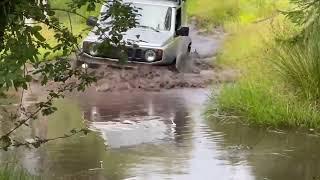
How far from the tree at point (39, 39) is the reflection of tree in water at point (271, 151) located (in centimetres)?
325

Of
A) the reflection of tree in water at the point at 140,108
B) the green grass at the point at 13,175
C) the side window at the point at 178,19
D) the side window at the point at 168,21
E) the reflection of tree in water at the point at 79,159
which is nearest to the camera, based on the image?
the green grass at the point at 13,175

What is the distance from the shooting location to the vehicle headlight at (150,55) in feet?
48.2

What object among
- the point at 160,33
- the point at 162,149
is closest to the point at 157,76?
the point at 160,33

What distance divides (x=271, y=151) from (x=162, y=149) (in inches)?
53.1

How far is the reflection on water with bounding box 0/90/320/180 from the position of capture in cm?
730

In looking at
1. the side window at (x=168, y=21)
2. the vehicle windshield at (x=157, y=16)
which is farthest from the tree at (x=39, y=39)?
the side window at (x=168, y=21)

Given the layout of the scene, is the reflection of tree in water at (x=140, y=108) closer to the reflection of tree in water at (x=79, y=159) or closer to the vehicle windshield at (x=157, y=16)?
the reflection of tree in water at (x=79, y=159)

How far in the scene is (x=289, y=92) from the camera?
10305 millimetres

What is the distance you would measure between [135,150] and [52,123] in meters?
2.22

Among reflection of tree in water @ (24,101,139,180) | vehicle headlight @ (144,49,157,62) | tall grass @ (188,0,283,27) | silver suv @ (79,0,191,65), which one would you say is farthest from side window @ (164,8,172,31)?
tall grass @ (188,0,283,27)

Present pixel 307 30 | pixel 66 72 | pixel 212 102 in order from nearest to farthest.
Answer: pixel 66 72
pixel 307 30
pixel 212 102

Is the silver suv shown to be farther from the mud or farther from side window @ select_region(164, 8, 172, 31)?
the mud

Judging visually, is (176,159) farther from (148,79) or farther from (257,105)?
(148,79)

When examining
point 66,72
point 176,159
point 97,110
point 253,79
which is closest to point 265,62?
point 253,79
